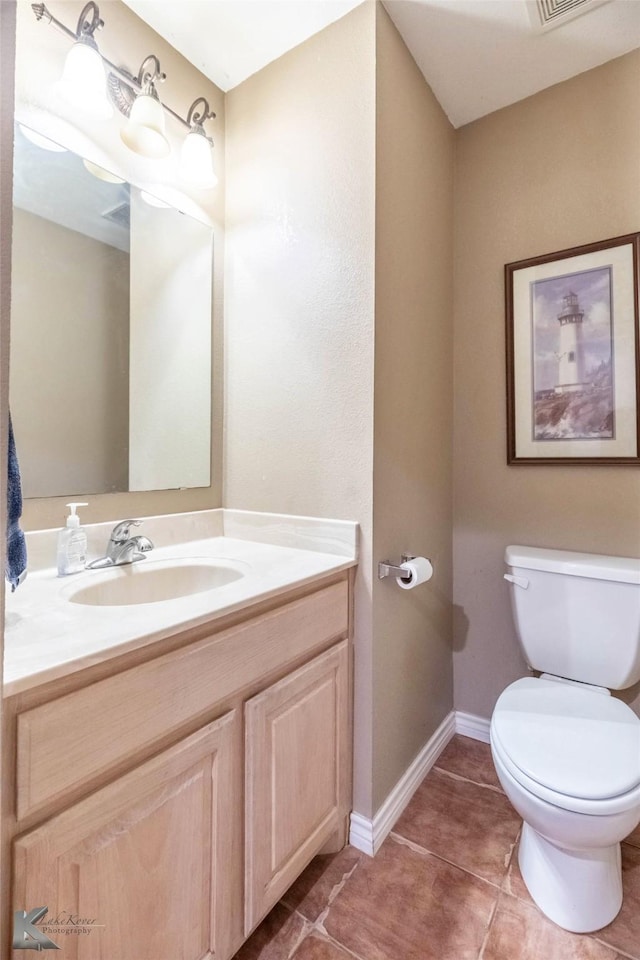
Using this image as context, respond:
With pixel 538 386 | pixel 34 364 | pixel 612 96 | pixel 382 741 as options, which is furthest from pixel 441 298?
pixel 382 741

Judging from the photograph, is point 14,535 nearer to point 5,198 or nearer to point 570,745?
point 5,198

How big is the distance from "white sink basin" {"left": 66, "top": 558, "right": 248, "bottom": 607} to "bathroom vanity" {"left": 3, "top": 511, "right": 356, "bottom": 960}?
3 centimetres

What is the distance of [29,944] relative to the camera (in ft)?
1.92

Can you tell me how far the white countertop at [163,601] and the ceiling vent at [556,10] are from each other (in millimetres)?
1602

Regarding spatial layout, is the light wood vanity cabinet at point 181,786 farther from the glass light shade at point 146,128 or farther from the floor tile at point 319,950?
the glass light shade at point 146,128

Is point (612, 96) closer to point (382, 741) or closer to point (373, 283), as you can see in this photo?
point (373, 283)

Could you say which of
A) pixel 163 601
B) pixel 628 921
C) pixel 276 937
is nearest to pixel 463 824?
pixel 628 921

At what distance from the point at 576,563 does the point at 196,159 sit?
5.82 ft

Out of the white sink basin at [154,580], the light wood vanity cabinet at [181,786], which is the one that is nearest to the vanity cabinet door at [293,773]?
the light wood vanity cabinet at [181,786]

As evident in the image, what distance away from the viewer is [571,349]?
155 cm

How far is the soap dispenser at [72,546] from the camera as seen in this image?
42.6 inches

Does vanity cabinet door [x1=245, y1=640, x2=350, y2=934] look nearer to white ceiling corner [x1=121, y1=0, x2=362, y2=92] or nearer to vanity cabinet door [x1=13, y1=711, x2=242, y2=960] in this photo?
vanity cabinet door [x1=13, y1=711, x2=242, y2=960]

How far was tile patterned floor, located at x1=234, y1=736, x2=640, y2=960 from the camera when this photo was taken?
3.33ft

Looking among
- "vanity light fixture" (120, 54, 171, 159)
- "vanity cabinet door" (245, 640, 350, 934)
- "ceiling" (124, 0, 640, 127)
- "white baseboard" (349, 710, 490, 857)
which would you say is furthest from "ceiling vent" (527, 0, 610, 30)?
"white baseboard" (349, 710, 490, 857)
